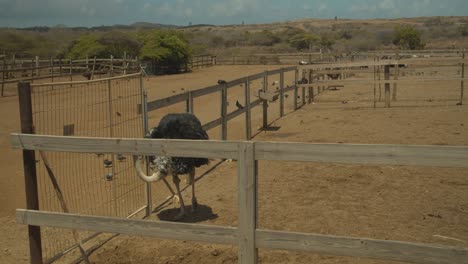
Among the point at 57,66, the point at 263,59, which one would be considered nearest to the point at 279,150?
the point at 57,66

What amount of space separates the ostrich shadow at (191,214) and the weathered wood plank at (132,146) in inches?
104

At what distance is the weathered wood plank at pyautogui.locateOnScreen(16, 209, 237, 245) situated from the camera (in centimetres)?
368

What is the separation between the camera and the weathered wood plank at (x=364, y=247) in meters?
3.21

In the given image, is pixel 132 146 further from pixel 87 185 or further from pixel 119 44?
pixel 119 44

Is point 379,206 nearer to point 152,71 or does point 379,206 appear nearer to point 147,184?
point 147,184

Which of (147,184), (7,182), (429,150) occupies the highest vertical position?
(429,150)

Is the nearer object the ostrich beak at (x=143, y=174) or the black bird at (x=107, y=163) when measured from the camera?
the ostrich beak at (x=143, y=174)

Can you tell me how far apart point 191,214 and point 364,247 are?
12.0 ft

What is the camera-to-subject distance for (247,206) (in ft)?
11.9

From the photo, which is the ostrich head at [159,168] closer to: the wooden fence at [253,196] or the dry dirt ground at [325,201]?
the dry dirt ground at [325,201]

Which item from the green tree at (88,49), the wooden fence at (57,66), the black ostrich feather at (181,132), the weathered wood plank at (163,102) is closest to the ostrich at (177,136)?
the black ostrich feather at (181,132)

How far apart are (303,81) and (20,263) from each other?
45.1 ft

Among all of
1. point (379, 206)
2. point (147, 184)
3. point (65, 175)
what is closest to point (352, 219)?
point (379, 206)

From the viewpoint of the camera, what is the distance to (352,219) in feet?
19.9
